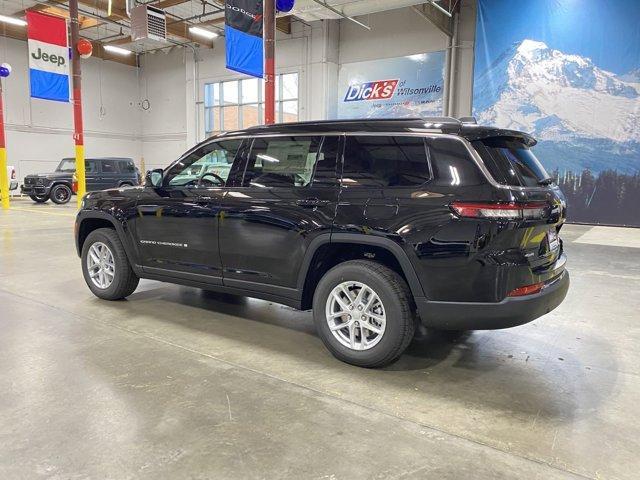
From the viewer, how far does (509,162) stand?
2.98m

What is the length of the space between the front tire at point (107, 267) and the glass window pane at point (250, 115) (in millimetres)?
17179

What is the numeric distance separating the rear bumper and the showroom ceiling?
12140 mm

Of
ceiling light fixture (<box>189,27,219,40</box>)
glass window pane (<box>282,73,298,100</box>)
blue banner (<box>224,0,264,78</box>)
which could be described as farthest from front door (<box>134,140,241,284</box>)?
ceiling light fixture (<box>189,27,219,40</box>)

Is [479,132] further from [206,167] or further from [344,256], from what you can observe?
[206,167]

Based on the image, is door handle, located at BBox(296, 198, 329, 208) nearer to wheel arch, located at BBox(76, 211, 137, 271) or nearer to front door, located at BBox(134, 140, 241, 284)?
front door, located at BBox(134, 140, 241, 284)

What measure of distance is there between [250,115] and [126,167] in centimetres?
589

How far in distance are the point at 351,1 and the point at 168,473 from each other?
13.7 meters

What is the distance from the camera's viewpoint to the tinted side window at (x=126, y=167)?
18562 millimetres

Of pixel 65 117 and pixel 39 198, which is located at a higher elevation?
pixel 65 117

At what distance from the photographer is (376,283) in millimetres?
3061

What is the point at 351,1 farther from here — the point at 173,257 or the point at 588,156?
the point at 173,257

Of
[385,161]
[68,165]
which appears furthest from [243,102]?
[385,161]

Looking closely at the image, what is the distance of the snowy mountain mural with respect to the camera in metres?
12.1

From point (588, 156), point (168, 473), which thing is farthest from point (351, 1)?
point (168, 473)
